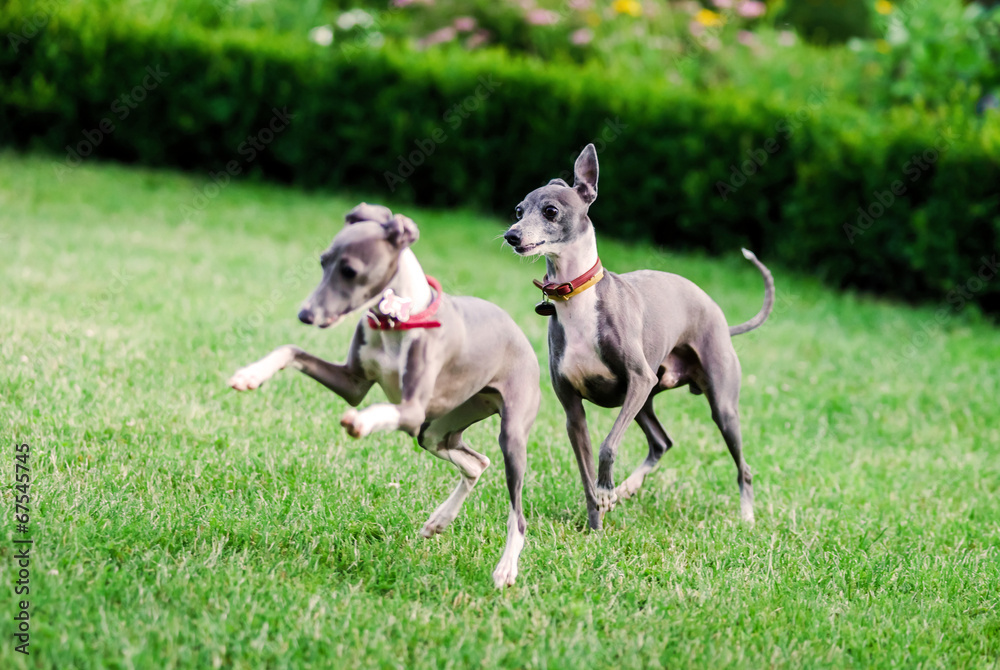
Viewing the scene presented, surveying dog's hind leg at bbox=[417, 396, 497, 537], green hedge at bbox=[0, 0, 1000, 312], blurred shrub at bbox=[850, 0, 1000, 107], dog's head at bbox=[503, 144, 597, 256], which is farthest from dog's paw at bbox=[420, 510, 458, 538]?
blurred shrub at bbox=[850, 0, 1000, 107]

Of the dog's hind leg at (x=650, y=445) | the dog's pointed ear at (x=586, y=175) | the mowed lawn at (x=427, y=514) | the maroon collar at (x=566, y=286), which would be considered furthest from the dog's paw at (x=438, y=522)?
the dog's pointed ear at (x=586, y=175)

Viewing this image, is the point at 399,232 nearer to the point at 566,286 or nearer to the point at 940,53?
the point at 566,286

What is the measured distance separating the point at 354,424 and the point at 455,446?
1.02 metres

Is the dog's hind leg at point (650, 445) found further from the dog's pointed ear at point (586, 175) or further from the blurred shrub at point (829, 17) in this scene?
the blurred shrub at point (829, 17)

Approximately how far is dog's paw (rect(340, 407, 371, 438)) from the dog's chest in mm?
374

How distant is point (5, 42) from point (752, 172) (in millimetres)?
8428

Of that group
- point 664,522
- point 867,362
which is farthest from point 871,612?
point 867,362

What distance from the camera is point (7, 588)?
10.1 ft

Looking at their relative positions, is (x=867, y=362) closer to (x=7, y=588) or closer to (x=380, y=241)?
(x=380, y=241)

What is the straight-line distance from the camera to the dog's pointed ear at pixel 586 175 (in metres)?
3.81

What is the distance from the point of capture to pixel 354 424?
109 inches

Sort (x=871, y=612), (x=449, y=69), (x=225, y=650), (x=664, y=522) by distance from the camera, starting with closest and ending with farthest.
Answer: (x=225, y=650) → (x=871, y=612) → (x=664, y=522) → (x=449, y=69)

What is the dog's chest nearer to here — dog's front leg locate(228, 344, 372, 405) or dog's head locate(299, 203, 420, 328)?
dog's front leg locate(228, 344, 372, 405)

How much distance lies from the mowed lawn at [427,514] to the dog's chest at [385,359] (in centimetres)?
74
